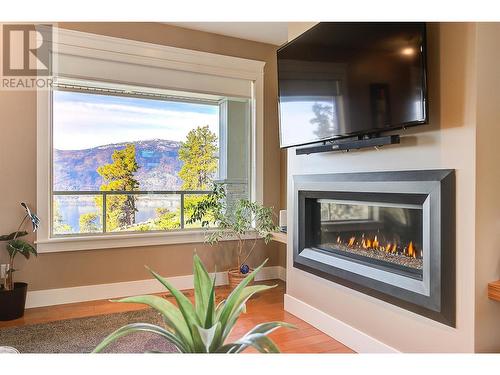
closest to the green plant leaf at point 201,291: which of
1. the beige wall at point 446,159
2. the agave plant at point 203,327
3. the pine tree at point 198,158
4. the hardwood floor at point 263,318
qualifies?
the agave plant at point 203,327

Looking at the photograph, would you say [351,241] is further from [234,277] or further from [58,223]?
[58,223]

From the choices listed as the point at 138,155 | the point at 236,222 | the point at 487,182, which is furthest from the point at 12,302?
the point at 487,182

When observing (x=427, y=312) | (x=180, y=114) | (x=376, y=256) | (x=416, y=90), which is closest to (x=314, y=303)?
(x=376, y=256)

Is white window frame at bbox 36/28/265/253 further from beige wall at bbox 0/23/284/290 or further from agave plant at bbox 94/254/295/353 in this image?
agave plant at bbox 94/254/295/353

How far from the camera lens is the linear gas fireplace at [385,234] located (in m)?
1.78

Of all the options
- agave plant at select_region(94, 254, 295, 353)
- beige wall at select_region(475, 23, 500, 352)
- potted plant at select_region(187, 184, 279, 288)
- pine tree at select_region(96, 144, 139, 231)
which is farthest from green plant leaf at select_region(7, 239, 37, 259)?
beige wall at select_region(475, 23, 500, 352)

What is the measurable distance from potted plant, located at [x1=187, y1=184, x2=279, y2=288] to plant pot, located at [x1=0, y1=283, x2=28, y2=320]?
1.55 meters

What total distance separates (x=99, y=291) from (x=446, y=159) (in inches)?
119

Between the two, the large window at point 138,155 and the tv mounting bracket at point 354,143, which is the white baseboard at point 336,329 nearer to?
the tv mounting bracket at point 354,143

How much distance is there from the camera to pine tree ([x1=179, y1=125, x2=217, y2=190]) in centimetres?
381

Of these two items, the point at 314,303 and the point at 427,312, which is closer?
the point at 427,312
